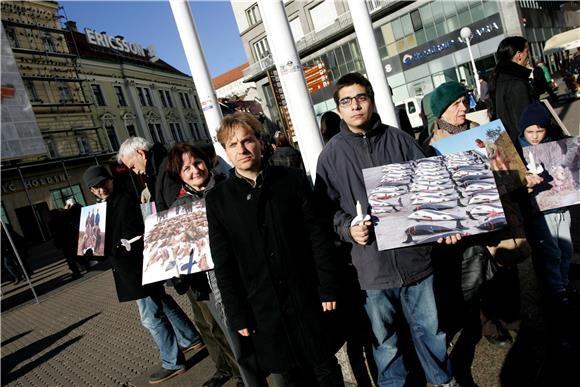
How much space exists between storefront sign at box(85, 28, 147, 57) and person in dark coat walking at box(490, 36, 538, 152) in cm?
4562

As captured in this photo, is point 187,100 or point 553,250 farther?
point 187,100

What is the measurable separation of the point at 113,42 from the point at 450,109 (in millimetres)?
48573

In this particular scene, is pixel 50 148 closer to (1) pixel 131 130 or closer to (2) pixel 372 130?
(1) pixel 131 130

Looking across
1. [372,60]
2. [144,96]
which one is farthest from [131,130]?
[372,60]

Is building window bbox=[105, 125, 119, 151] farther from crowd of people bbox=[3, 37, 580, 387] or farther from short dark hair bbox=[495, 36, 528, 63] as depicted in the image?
short dark hair bbox=[495, 36, 528, 63]

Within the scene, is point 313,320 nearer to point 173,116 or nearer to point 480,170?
point 480,170

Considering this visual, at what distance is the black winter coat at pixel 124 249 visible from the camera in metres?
3.62

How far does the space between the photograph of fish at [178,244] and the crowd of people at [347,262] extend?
0.14 metres

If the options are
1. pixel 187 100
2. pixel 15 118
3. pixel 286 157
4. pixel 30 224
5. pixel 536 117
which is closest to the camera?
pixel 536 117

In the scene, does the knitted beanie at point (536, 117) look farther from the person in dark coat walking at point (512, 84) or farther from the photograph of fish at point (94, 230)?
the photograph of fish at point (94, 230)

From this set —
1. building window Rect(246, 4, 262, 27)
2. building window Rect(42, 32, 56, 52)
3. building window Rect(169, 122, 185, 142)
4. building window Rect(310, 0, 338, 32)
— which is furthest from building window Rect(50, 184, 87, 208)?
building window Rect(310, 0, 338, 32)

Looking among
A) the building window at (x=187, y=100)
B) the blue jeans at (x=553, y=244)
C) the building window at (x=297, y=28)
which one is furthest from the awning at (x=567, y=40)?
the building window at (x=187, y=100)

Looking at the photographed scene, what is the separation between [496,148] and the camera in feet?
8.02

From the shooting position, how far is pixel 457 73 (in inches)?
1187
